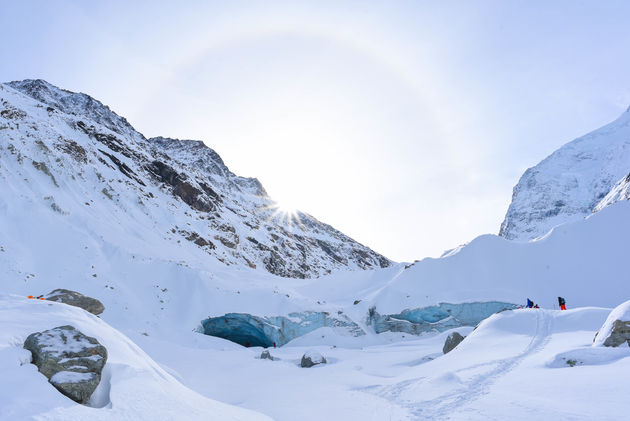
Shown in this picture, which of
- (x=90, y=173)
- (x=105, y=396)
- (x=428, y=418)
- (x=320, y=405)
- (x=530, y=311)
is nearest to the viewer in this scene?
(x=105, y=396)

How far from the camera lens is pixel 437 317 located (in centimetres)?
2942

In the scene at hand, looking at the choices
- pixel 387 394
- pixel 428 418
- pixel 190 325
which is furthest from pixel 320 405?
pixel 190 325

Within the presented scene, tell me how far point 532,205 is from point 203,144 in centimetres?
12849

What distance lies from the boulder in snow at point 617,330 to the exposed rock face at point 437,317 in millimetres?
18945

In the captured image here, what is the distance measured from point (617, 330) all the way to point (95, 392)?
41.6 ft

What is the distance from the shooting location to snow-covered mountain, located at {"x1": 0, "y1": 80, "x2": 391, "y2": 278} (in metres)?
27.9

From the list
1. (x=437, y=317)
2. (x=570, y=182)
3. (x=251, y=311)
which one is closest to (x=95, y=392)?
(x=251, y=311)

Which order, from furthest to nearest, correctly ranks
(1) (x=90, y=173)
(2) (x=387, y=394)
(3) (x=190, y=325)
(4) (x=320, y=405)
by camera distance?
(1) (x=90, y=173), (3) (x=190, y=325), (2) (x=387, y=394), (4) (x=320, y=405)

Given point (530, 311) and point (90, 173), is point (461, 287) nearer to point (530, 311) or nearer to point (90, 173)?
point (530, 311)

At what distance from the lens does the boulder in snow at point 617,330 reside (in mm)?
9664

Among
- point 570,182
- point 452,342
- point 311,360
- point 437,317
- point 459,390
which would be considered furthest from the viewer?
point 570,182

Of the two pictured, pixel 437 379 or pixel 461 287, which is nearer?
pixel 437 379

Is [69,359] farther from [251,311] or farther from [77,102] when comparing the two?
[77,102]

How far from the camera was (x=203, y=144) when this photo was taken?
370 feet
